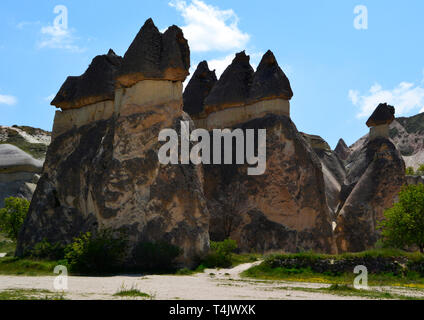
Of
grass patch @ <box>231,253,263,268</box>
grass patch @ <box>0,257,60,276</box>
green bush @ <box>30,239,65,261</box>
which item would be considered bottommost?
grass patch @ <box>0,257,60,276</box>

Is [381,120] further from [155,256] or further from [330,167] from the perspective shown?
[155,256]

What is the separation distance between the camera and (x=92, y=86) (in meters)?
26.7

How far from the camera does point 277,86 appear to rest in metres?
28.9

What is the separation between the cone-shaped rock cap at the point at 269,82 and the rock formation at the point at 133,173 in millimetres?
6875

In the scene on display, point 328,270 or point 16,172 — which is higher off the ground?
point 16,172

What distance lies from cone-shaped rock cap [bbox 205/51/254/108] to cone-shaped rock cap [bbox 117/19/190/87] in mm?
8190

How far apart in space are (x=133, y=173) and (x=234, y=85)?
39.2 feet

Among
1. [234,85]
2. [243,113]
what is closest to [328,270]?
[243,113]

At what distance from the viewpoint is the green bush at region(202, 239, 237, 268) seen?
811 inches

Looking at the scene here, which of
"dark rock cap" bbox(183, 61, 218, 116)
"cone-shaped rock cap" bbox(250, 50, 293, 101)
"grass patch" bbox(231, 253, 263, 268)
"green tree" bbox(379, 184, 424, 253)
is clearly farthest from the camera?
"dark rock cap" bbox(183, 61, 218, 116)

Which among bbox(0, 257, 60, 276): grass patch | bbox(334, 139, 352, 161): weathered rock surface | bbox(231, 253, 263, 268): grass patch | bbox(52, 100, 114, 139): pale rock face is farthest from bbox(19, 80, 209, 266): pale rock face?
bbox(334, 139, 352, 161): weathered rock surface

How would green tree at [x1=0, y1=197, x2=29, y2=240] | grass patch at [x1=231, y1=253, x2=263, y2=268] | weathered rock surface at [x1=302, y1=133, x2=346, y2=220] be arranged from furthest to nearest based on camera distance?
weathered rock surface at [x1=302, y1=133, x2=346, y2=220] → green tree at [x1=0, y1=197, x2=29, y2=240] → grass patch at [x1=231, y1=253, x2=263, y2=268]

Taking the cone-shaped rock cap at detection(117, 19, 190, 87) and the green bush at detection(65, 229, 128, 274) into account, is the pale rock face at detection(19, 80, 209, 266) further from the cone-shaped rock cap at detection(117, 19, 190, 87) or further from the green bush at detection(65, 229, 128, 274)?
the green bush at detection(65, 229, 128, 274)

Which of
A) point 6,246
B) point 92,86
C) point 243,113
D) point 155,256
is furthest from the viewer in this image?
point 6,246
